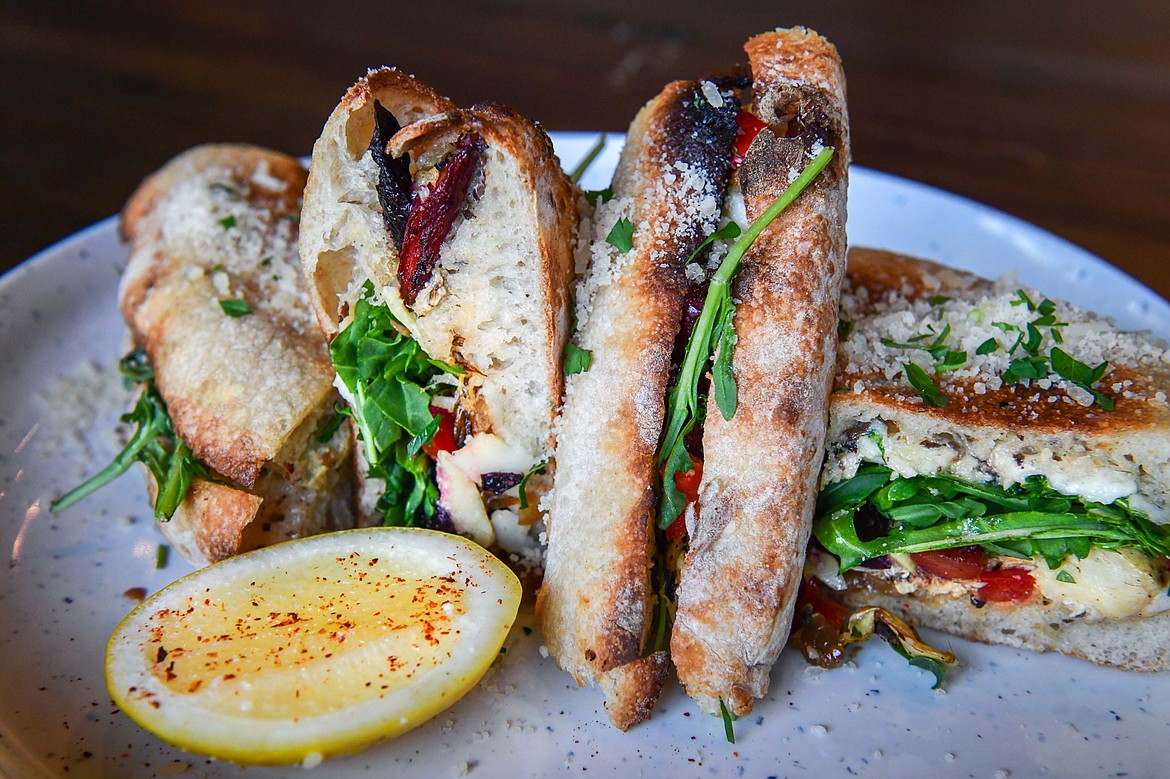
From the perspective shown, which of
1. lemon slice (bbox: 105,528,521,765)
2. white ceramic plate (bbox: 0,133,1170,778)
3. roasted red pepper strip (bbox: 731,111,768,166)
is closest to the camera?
lemon slice (bbox: 105,528,521,765)

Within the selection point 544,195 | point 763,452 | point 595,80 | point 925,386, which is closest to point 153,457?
point 544,195

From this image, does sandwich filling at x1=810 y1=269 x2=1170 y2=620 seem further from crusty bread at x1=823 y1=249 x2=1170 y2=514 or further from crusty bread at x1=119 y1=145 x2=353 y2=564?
crusty bread at x1=119 y1=145 x2=353 y2=564

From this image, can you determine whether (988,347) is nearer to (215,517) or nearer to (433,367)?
(433,367)

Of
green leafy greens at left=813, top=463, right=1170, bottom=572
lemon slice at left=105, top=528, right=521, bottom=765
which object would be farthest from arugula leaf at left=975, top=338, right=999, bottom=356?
lemon slice at left=105, top=528, right=521, bottom=765

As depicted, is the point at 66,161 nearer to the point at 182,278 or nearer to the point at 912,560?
the point at 182,278

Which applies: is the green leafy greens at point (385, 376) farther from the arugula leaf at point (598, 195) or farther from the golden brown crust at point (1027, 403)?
the golden brown crust at point (1027, 403)

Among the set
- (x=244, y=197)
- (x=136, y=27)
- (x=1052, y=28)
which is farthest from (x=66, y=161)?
(x=1052, y=28)
